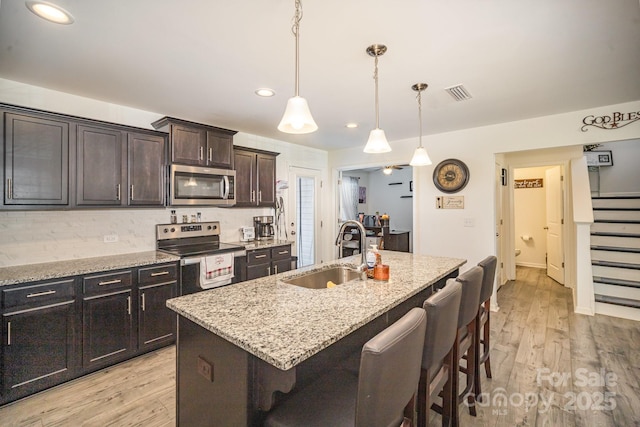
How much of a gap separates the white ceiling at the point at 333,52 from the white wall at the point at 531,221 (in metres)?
3.76

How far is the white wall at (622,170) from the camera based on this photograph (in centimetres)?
477

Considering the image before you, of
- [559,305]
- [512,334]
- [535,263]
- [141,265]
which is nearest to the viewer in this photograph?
[141,265]

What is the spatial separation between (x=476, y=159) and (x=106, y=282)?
14.5 ft

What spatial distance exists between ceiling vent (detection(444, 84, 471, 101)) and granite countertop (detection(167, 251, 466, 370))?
5.70ft

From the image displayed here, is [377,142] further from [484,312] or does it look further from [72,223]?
[72,223]

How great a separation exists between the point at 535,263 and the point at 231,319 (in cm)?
728

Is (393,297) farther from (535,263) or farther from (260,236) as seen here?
(535,263)

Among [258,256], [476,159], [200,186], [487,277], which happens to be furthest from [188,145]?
[476,159]

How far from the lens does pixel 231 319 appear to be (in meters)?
1.24

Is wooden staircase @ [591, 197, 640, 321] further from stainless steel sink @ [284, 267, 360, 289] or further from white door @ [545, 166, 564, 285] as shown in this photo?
stainless steel sink @ [284, 267, 360, 289]

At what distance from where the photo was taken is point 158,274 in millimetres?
2766

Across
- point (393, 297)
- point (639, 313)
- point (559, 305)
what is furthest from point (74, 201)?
point (639, 313)

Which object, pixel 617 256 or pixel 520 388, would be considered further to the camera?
pixel 617 256

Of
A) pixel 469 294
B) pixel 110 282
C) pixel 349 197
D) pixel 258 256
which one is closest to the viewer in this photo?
pixel 469 294
